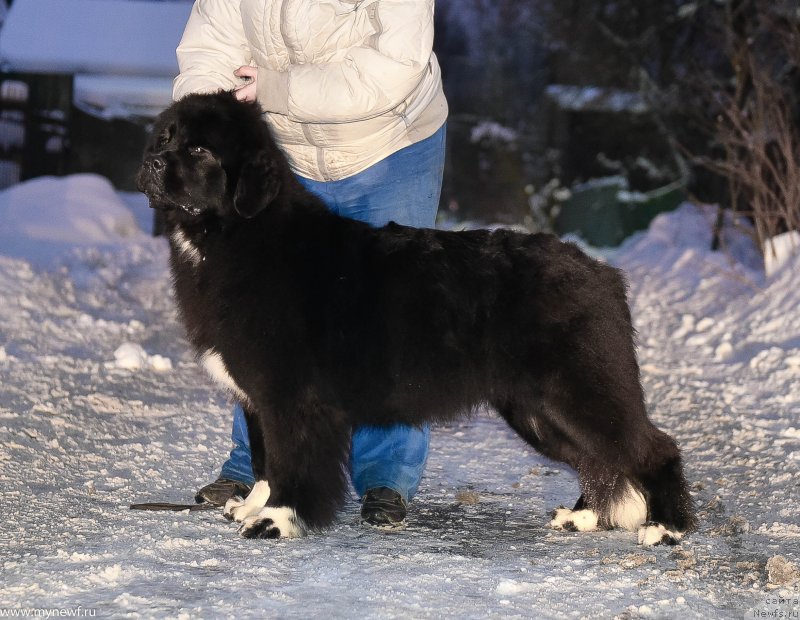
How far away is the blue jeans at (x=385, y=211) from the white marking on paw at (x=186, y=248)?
0.72 meters

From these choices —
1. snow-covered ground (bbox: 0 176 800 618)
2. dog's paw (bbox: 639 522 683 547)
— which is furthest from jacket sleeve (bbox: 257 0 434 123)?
dog's paw (bbox: 639 522 683 547)

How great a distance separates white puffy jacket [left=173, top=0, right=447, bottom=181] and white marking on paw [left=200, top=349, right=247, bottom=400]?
116 cm

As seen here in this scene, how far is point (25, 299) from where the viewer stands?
27.9 ft

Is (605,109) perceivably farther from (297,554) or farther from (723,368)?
(297,554)

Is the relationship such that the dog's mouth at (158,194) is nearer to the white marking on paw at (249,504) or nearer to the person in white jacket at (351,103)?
the person in white jacket at (351,103)

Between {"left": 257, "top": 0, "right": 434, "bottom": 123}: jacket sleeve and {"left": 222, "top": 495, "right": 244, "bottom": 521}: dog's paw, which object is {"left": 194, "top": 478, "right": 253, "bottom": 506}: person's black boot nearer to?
{"left": 222, "top": 495, "right": 244, "bottom": 521}: dog's paw

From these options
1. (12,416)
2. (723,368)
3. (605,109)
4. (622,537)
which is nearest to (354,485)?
(622,537)

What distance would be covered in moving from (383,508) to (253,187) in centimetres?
156

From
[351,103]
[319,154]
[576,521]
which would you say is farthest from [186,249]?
[576,521]

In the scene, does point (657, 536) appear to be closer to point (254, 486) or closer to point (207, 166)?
point (254, 486)

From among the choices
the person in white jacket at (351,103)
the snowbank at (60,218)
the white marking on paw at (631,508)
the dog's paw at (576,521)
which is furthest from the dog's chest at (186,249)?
the snowbank at (60,218)

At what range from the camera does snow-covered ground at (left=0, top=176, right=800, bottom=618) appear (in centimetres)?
328

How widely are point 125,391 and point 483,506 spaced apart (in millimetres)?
3058

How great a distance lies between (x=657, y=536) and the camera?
4.01 meters
